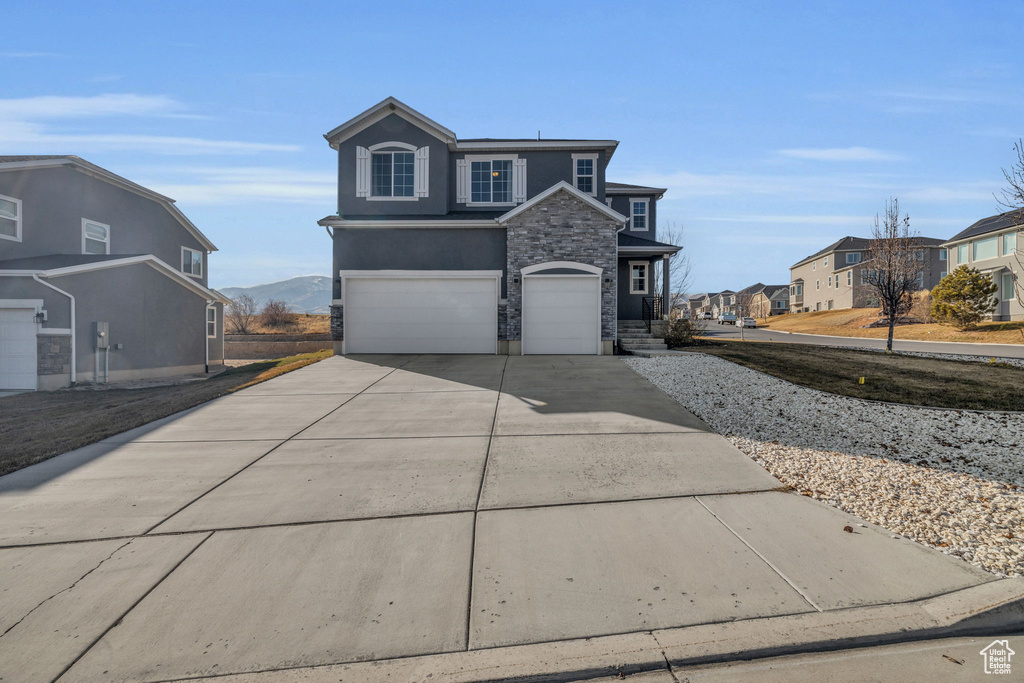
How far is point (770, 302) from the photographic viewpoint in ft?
256

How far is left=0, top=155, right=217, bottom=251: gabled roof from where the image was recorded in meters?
16.5

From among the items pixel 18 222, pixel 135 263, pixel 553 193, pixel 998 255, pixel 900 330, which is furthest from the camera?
pixel 998 255

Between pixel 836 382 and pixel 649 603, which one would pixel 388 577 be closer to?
pixel 649 603

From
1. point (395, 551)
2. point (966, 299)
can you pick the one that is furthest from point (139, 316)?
point (966, 299)

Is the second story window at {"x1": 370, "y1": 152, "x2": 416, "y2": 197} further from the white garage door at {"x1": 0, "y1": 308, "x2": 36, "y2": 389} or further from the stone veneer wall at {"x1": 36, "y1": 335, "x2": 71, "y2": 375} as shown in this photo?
the white garage door at {"x1": 0, "y1": 308, "x2": 36, "y2": 389}

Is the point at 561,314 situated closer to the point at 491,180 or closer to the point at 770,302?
the point at 491,180

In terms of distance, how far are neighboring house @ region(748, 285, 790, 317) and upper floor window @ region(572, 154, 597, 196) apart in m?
66.6

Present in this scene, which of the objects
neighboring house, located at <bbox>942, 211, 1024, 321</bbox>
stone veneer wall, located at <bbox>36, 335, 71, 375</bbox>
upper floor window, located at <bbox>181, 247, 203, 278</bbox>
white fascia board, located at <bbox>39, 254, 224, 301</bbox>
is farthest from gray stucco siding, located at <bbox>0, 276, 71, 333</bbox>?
neighboring house, located at <bbox>942, 211, 1024, 321</bbox>

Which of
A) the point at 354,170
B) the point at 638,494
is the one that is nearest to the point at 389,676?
the point at 638,494

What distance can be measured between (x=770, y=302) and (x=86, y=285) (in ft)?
268

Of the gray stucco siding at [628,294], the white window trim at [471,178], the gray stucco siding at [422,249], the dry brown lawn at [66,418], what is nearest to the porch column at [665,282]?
the gray stucco siding at [628,294]

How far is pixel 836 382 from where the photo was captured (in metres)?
11.2

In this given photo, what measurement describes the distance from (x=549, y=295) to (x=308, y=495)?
1195 cm

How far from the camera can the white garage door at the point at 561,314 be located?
16.2m
